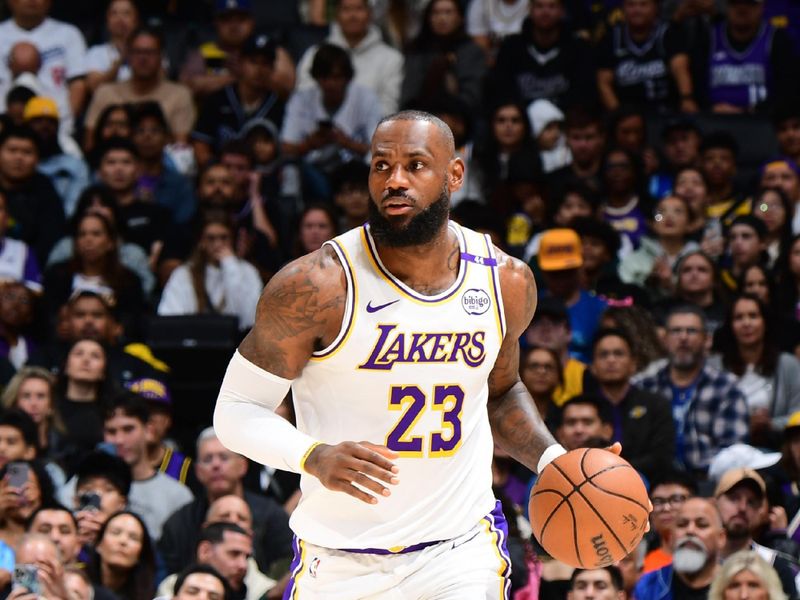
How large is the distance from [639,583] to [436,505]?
3361 millimetres

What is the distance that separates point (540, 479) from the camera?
5043 mm

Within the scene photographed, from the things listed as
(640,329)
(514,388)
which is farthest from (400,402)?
(640,329)

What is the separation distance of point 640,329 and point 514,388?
4841 millimetres

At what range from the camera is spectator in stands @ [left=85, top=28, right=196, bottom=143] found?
12516 mm

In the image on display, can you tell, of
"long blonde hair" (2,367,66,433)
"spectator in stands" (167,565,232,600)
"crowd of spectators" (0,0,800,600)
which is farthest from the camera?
"long blonde hair" (2,367,66,433)

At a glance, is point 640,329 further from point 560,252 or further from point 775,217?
point 775,217

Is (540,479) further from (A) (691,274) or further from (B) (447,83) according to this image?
(B) (447,83)

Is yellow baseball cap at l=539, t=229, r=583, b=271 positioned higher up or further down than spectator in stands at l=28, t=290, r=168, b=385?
higher up

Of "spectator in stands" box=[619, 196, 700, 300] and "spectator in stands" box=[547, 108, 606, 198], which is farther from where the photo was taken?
"spectator in stands" box=[547, 108, 606, 198]

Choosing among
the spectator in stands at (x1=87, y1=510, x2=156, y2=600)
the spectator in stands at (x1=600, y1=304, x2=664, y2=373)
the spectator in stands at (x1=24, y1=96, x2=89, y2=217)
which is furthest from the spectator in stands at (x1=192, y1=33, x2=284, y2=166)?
the spectator in stands at (x1=87, y1=510, x2=156, y2=600)

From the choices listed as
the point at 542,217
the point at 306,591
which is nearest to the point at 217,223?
the point at 542,217

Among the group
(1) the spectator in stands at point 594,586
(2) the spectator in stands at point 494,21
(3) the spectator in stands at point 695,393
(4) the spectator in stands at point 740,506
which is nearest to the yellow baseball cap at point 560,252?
(3) the spectator in stands at point 695,393

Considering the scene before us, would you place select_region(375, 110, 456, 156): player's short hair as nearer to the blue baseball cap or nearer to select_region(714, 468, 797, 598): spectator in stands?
select_region(714, 468, 797, 598): spectator in stands

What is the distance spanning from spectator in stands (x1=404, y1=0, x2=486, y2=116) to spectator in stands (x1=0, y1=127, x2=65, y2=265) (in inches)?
114
